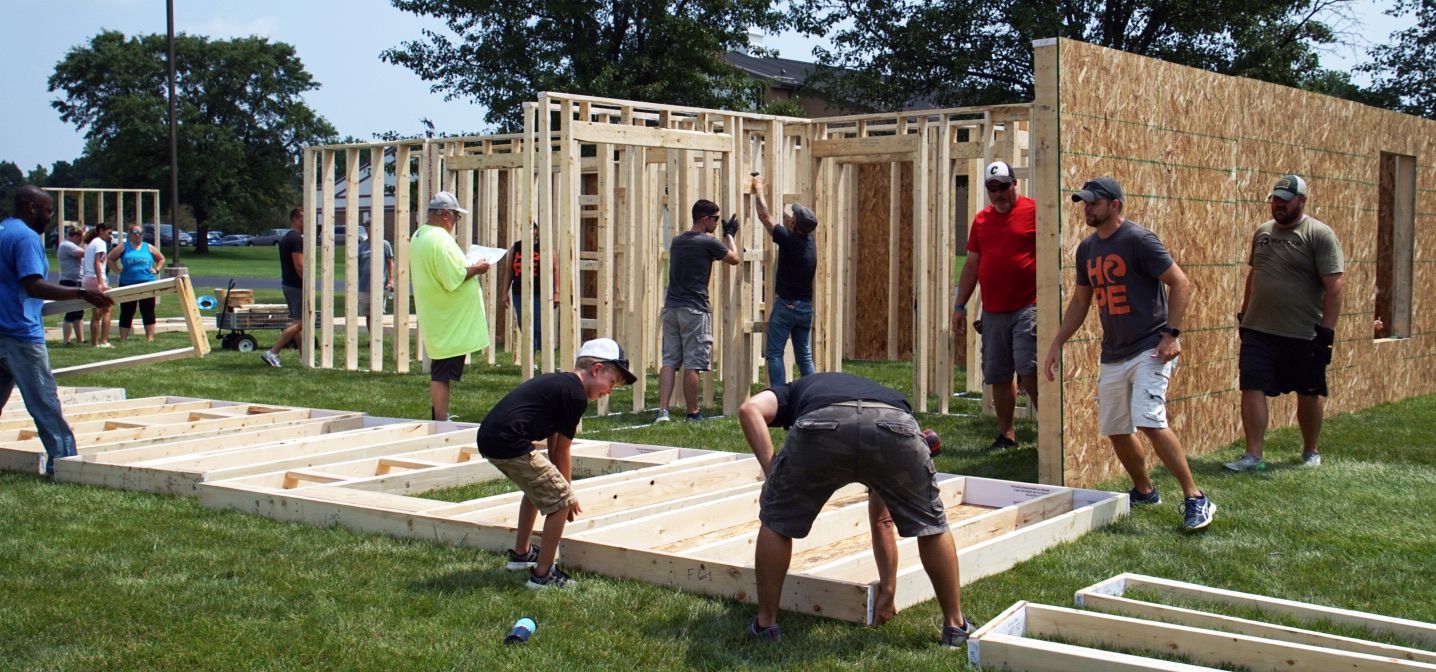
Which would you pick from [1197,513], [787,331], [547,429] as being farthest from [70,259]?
[1197,513]

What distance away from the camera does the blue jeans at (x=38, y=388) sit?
785cm

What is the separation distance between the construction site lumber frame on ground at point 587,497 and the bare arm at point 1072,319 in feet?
2.33

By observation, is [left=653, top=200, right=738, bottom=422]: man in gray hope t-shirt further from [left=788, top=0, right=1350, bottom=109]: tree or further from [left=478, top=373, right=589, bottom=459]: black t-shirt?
[left=788, top=0, right=1350, bottom=109]: tree

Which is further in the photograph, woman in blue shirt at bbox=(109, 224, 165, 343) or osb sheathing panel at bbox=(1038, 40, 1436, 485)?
woman in blue shirt at bbox=(109, 224, 165, 343)

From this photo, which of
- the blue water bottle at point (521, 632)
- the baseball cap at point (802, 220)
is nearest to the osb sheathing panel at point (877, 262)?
the baseball cap at point (802, 220)

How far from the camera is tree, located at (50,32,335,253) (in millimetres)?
60094

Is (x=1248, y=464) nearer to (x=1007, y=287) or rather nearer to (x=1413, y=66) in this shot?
(x=1007, y=287)

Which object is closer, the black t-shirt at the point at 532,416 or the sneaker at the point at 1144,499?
the black t-shirt at the point at 532,416

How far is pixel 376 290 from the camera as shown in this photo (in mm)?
15578

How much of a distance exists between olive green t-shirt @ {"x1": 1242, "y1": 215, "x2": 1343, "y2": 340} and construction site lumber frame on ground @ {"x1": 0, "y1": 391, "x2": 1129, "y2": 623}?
2.47m

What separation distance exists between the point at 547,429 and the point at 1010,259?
4.76 m

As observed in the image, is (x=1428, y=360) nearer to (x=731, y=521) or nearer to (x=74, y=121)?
(x=731, y=521)

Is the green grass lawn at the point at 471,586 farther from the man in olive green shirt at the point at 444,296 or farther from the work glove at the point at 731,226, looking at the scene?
the work glove at the point at 731,226

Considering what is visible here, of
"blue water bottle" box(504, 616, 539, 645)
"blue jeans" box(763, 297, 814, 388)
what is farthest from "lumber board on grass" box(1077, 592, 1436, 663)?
"blue jeans" box(763, 297, 814, 388)
